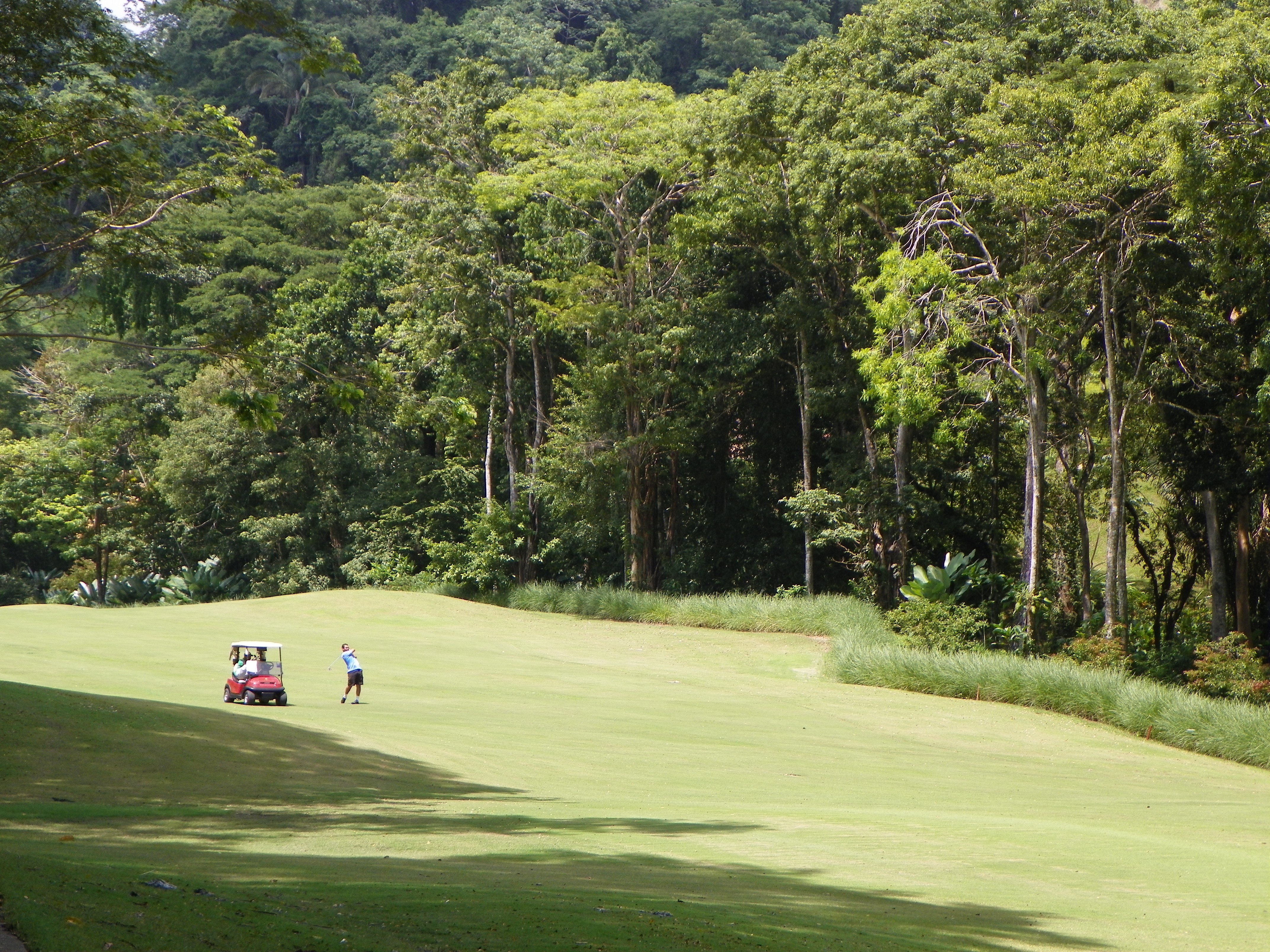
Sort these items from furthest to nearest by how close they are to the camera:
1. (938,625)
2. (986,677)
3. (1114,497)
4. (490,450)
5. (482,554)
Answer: (490,450)
(482,554)
(938,625)
(1114,497)
(986,677)

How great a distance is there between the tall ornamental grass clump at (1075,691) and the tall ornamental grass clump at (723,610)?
82.0 inches

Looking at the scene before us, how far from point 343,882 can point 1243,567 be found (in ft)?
91.1

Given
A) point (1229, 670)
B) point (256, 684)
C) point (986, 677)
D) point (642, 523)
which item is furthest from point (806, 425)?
point (256, 684)

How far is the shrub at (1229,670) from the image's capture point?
23.3 m

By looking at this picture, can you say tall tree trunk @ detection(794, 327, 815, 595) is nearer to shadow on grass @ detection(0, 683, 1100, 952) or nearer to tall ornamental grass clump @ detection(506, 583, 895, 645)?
tall ornamental grass clump @ detection(506, 583, 895, 645)

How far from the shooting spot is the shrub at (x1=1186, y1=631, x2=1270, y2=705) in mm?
23312

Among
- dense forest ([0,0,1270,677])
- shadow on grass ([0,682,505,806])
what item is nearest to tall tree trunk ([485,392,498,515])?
dense forest ([0,0,1270,677])

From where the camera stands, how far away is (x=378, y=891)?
23.0 feet

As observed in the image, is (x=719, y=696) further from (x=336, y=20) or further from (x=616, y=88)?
(x=336, y=20)

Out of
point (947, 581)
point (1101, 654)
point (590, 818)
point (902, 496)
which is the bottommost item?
point (590, 818)

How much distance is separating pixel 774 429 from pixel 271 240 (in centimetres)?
2477

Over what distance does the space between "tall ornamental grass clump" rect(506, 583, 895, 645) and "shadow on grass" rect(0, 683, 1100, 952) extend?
56.8 ft

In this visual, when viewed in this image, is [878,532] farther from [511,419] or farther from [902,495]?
[511,419]

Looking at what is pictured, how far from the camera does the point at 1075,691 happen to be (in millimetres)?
22078
